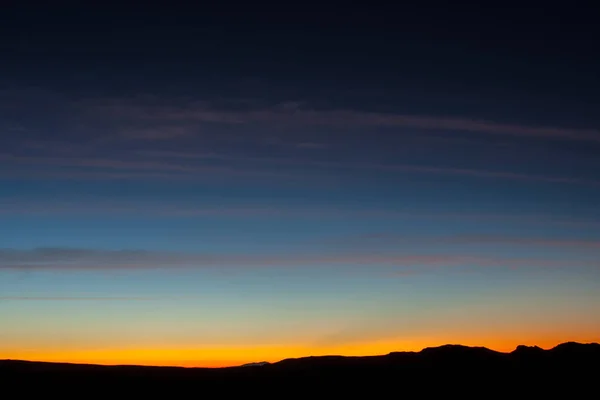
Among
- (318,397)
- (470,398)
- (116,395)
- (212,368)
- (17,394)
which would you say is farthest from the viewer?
(212,368)

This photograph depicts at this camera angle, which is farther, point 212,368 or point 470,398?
point 212,368

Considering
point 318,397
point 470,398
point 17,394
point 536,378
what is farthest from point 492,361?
point 17,394

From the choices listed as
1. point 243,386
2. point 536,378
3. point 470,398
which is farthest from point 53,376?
point 536,378

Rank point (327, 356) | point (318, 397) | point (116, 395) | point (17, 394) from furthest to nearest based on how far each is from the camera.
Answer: point (327, 356) → point (318, 397) → point (116, 395) → point (17, 394)

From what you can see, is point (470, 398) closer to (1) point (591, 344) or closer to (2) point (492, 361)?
(2) point (492, 361)

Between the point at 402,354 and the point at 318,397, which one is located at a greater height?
the point at 402,354

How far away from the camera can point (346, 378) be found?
141 feet

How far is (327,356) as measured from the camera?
5228cm

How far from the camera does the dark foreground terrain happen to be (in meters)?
36.8

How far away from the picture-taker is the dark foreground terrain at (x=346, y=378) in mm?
36750

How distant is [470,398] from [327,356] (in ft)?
44.4

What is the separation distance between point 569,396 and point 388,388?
11195mm

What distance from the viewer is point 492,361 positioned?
173 ft

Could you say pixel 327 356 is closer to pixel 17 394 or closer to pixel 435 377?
pixel 435 377
